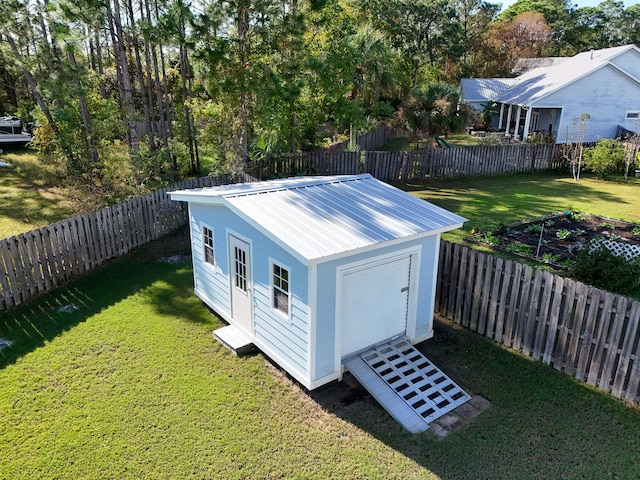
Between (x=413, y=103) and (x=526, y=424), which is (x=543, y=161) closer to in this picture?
(x=413, y=103)

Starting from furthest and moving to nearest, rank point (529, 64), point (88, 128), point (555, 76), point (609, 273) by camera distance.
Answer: point (529, 64)
point (555, 76)
point (88, 128)
point (609, 273)

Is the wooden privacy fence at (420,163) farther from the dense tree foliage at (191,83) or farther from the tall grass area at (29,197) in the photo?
the tall grass area at (29,197)

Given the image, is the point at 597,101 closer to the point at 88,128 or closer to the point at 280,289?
the point at 88,128

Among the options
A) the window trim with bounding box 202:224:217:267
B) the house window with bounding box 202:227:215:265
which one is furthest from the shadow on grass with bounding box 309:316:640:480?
the house window with bounding box 202:227:215:265

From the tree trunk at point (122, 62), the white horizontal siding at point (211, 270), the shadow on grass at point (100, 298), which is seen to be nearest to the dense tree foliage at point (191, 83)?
the tree trunk at point (122, 62)

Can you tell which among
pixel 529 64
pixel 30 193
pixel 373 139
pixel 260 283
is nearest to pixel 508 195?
pixel 373 139

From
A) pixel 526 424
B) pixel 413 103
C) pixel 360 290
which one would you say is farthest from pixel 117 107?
pixel 526 424
